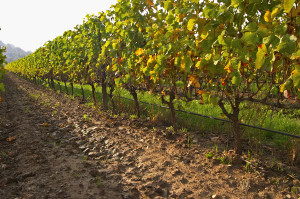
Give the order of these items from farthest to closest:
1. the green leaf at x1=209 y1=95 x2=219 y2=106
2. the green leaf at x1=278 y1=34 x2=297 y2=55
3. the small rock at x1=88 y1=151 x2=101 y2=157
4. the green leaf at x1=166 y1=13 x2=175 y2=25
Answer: the small rock at x1=88 y1=151 x2=101 y2=157 → the green leaf at x1=166 y1=13 x2=175 y2=25 → the green leaf at x1=209 y1=95 x2=219 y2=106 → the green leaf at x1=278 y1=34 x2=297 y2=55

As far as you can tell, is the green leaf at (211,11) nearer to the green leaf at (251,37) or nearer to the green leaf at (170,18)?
the green leaf at (251,37)

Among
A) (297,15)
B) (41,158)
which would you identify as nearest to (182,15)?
(297,15)

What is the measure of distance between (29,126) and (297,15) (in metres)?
6.19

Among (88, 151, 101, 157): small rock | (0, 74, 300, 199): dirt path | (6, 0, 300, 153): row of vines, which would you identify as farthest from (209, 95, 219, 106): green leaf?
(88, 151, 101, 157): small rock

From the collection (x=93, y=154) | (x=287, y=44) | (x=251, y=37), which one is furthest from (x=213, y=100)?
(x=93, y=154)

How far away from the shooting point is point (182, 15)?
2818 millimetres

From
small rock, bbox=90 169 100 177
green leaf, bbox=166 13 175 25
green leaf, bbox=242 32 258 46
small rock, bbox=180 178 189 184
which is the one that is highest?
green leaf, bbox=166 13 175 25

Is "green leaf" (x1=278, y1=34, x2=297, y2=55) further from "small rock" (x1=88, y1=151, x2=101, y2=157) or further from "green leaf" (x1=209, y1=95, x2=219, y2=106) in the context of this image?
"small rock" (x1=88, y1=151, x2=101, y2=157)

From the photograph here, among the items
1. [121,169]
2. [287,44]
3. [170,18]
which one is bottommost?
[121,169]

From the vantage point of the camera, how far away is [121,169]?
3.57 m

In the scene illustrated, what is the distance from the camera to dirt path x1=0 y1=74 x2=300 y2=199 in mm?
2879

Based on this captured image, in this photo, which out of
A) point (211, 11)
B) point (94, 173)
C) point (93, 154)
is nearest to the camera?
point (211, 11)

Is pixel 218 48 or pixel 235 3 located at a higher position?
pixel 235 3

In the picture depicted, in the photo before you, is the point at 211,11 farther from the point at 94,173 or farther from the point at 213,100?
the point at 94,173
